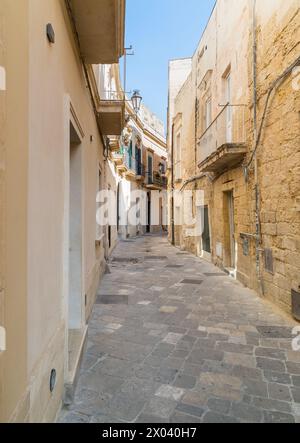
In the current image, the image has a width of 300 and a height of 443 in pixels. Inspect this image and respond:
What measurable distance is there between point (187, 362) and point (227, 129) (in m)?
6.46

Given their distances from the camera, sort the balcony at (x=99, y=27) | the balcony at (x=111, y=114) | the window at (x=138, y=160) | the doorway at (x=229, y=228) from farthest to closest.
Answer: the window at (x=138, y=160) < the doorway at (x=229, y=228) < the balcony at (x=111, y=114) < the balcony at (x=99, y=27)

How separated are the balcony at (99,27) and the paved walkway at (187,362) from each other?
12.0 ft

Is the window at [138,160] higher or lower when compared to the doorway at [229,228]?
higher

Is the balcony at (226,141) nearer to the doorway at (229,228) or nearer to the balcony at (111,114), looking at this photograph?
the doorway at (229,228)

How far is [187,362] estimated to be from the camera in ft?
10.7

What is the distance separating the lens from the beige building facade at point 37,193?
141 cm

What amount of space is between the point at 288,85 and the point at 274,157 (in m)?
1.17

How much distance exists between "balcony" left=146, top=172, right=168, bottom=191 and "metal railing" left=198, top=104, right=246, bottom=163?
17466mm

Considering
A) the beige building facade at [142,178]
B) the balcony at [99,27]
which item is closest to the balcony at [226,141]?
the balcony at [99,27]

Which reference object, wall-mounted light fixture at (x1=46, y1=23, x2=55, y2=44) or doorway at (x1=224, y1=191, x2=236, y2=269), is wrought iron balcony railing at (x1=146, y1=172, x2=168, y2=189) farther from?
wall-mounted light fixture at (x1=46, y1=23, x2=55, y2=44)

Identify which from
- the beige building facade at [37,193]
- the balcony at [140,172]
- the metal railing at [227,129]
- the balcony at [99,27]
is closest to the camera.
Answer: the beige building facade at [37,193]

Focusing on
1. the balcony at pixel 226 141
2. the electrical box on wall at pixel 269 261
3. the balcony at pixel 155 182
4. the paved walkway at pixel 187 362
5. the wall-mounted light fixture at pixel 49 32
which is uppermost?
the balcony at pixel 155 182

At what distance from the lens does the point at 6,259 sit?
1393mm

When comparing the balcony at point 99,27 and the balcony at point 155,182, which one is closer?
the balcony at point 99,27
